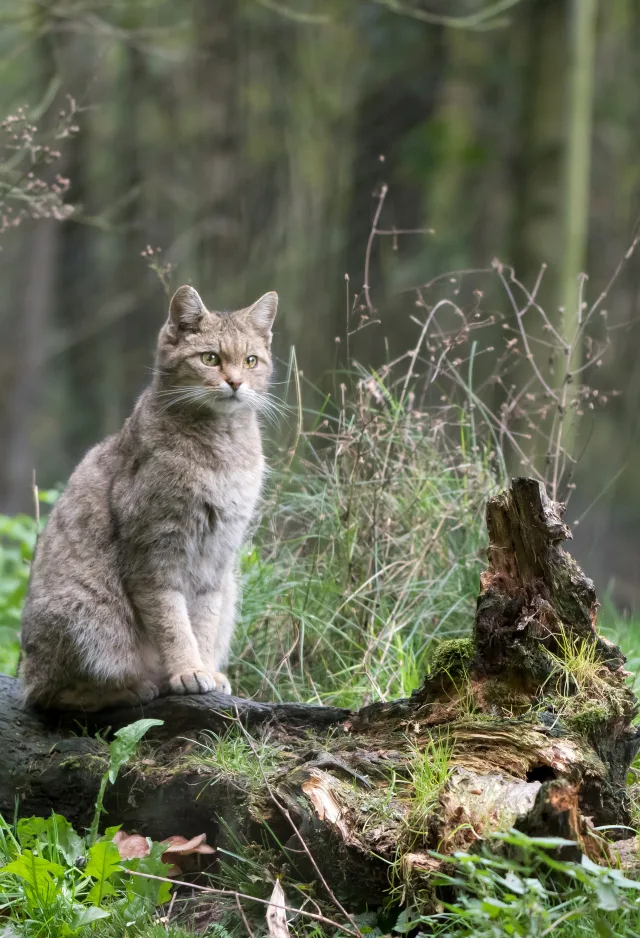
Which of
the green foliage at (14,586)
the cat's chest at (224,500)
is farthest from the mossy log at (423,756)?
the green foliage at (14,586)

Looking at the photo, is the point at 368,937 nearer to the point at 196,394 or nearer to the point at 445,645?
the point at 445,645

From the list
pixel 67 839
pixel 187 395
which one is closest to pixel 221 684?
pixel 67 839

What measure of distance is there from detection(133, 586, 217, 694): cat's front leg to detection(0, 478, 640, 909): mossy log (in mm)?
175

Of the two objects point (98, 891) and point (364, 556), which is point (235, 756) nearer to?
point (98, 891)

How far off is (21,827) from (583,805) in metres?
1.69

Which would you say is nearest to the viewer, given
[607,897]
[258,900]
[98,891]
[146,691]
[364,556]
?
[607,897]

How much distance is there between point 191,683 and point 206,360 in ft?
4.28

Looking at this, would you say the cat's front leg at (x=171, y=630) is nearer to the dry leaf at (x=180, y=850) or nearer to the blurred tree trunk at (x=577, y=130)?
the dry leaf at (x=180, y=850)

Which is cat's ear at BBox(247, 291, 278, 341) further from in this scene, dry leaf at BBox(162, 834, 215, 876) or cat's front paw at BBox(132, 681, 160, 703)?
dry leaf at BBox(162, 834, 215, 876)

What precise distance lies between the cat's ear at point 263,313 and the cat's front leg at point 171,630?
1.23 meters

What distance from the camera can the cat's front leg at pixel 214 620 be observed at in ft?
13.1

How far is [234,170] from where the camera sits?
10.8 meters

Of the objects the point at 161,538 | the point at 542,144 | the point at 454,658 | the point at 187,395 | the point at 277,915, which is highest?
the point at 542,144

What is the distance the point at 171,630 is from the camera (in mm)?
3748
